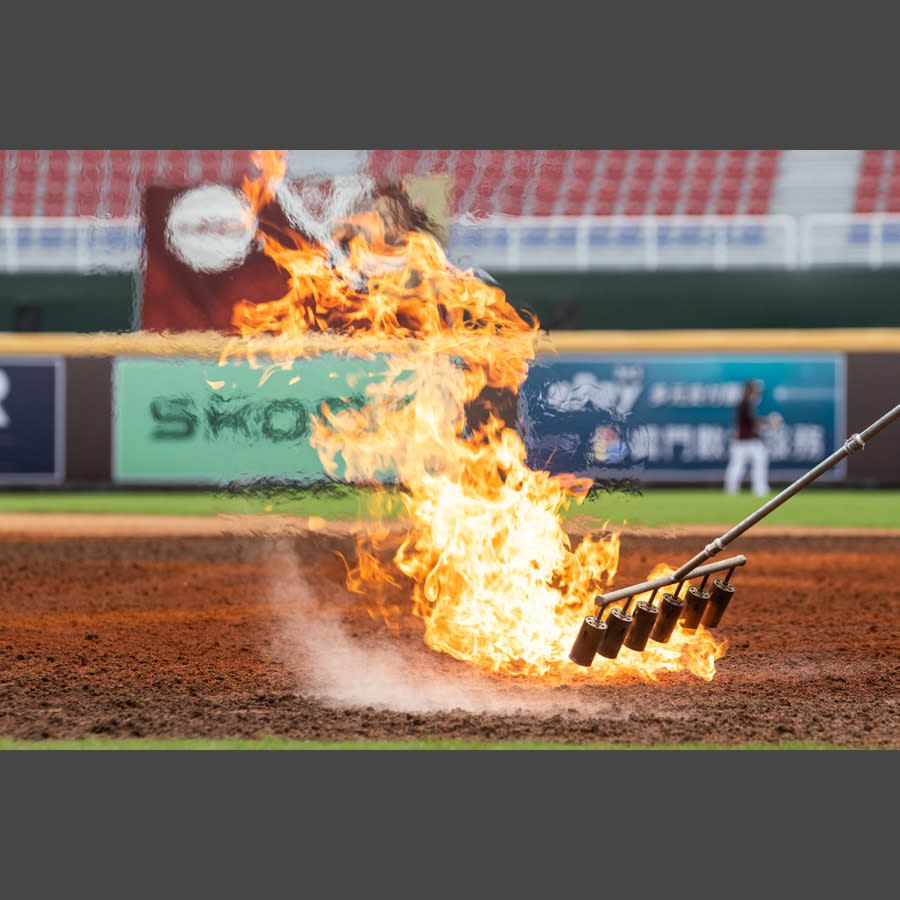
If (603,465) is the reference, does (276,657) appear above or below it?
below

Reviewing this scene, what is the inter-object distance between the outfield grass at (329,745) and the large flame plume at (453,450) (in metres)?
1.37

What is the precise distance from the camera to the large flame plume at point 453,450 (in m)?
6.51

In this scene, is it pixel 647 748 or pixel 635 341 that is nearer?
pixel 647 748

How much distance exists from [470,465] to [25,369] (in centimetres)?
1459

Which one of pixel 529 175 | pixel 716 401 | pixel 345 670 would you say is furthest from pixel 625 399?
pixel 345 670

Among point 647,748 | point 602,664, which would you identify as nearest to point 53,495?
point 602,664

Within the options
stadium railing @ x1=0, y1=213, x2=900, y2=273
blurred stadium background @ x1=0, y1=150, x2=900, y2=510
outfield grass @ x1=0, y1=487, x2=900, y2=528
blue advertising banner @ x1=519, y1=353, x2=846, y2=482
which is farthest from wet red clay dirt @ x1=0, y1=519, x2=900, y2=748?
stadium railing @ x1=0, y1=213, x2=900, y2=273

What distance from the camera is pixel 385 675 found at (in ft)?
21.5

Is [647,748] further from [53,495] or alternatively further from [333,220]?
[53,495]

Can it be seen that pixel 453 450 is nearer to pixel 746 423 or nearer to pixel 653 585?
pixel 653 585

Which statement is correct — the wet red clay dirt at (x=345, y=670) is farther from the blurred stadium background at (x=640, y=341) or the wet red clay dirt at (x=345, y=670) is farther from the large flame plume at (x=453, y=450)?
the blurred stadium background at (x=640, y=341)

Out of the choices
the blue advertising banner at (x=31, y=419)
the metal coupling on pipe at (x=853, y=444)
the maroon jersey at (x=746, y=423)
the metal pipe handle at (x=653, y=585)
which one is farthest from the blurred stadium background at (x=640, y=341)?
the metal coupling on pipe at (x=853, y=444)

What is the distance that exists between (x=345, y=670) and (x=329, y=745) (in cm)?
169

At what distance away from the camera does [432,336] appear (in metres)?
6.84
